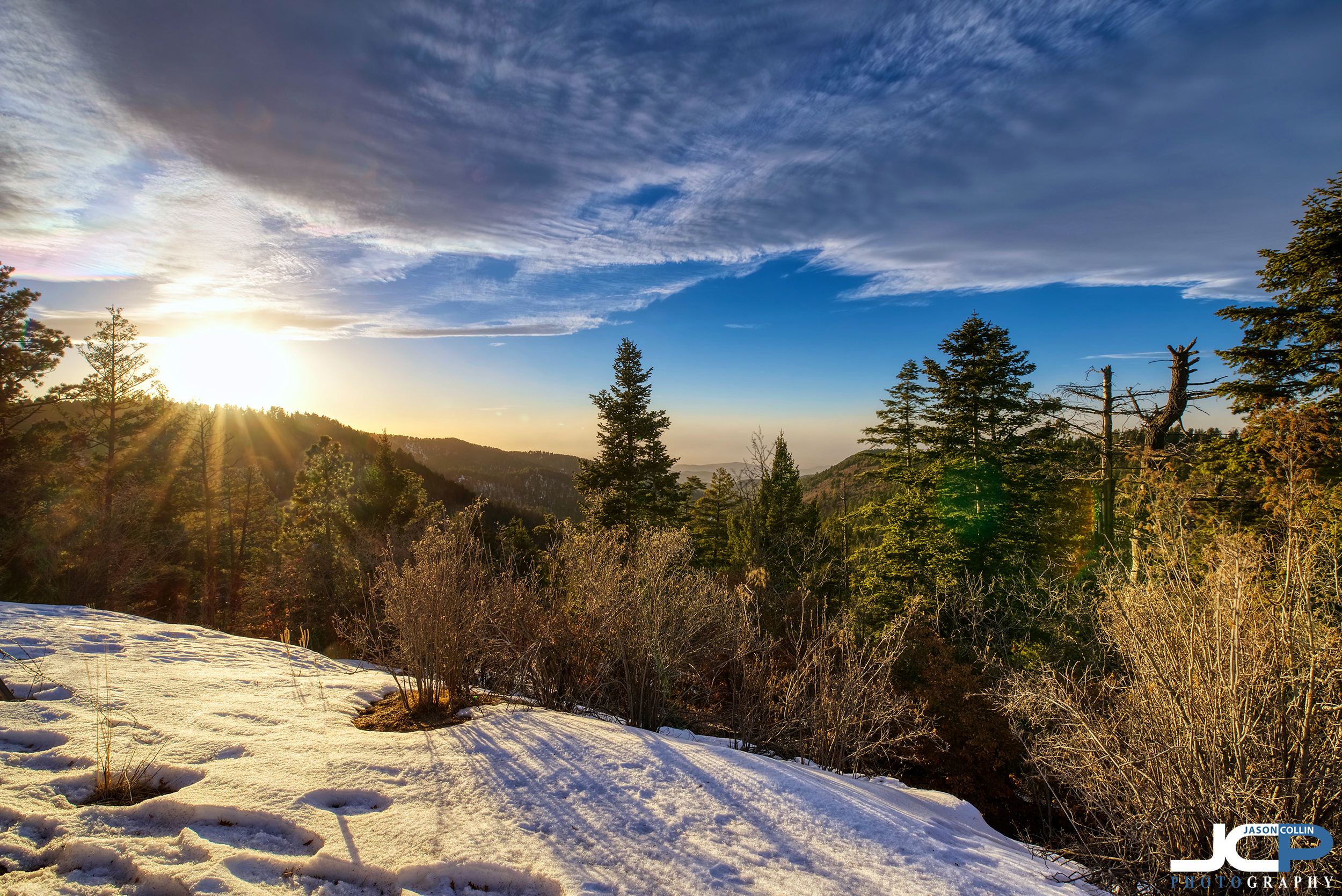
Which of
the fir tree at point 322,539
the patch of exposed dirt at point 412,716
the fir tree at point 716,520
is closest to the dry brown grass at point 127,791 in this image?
the patch of exposed dirt at point 412,716

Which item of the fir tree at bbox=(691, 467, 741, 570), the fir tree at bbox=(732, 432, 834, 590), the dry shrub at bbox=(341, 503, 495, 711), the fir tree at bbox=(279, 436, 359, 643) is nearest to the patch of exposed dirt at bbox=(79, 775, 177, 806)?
→ the dry shrub at bbox=(341, 503, 495, 711)

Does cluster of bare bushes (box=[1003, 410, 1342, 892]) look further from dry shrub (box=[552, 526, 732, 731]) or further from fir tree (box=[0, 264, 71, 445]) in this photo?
fir tree (box=[0, 264, 71, 445])

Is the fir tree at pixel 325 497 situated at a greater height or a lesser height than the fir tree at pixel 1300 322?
lesser

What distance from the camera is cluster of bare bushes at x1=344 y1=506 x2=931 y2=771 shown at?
15.7ft

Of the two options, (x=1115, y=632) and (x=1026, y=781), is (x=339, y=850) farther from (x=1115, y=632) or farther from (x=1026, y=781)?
(x=1026, y=781)

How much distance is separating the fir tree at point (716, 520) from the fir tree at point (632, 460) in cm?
578

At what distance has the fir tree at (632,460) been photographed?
22.5 metres

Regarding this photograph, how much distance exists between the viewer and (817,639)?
224 inches

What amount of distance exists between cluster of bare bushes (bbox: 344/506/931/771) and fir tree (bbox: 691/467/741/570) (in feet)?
72.9

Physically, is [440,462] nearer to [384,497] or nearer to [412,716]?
[384,497]

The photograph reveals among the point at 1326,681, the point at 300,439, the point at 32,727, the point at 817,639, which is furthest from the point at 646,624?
the point at 300,439

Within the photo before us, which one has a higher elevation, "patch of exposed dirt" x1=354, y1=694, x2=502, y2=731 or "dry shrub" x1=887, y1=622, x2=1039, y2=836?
"patch of exposed dirt" x1=354, y1=694, x2=502, y2=731

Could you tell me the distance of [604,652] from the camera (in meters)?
5.82

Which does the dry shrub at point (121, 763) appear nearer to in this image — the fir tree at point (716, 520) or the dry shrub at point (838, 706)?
the dry shrub at point (838, 706)
